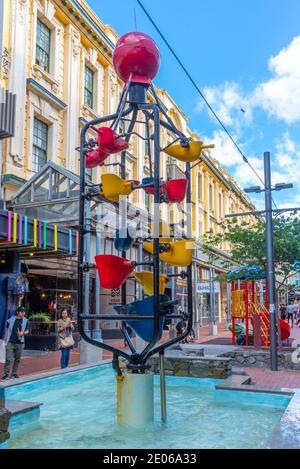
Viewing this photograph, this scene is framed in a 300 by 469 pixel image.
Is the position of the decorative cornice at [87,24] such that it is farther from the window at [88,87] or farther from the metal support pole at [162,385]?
the metal support pole at [162,385]

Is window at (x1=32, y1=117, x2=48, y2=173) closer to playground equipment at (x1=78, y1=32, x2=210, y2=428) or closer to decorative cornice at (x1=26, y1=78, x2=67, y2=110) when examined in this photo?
decorative cornice at (x1=26, y1=78, x2=67, y2=110)

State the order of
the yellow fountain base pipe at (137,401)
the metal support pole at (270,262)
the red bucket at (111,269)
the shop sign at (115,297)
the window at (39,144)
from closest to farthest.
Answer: the yellow fountain base pipe at (137,401) → the red bucket at (111,269) → the metal support pole at (270,262) → the window at (39,144) → the shop sign at (115,297)

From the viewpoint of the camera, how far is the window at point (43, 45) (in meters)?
17.2

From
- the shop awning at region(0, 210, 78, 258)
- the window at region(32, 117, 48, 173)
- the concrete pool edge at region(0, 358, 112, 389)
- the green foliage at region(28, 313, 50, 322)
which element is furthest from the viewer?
the window at region(32, 117, 48, 173)

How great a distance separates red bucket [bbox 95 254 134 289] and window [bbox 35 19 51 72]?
539 inches

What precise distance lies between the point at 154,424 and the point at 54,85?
15.1m

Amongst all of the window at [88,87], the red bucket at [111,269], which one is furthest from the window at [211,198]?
the red bucket at [111,269]

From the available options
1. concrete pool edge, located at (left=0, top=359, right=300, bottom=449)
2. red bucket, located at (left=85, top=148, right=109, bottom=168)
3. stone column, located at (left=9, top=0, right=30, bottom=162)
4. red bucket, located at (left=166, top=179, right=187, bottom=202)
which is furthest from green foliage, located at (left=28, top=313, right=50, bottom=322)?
red bucket, located at (left=166, top=179, right=187, bottom=202)

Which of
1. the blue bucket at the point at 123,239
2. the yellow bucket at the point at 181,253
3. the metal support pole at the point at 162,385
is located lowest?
the metal support pole at the point at 162,385

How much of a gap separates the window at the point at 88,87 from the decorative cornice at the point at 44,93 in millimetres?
2462

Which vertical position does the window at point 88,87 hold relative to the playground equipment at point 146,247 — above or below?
above

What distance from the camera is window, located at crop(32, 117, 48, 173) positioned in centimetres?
1664

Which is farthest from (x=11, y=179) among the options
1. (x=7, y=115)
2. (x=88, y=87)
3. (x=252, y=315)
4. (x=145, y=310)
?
(x=145, y=310)

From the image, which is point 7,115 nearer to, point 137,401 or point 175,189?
point 175,189
